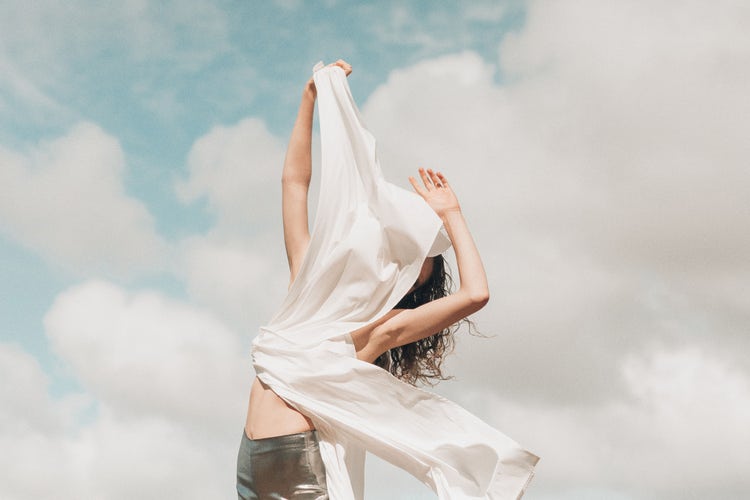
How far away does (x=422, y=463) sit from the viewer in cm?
355

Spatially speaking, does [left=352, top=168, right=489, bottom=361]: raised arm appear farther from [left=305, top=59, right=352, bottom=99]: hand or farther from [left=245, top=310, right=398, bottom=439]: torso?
[left=305, top=59, right=352, bottom=99]: hand

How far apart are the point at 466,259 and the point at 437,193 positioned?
0.49m

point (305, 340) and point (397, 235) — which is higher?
point (397, 235)

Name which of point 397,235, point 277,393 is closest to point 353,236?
point 397,235

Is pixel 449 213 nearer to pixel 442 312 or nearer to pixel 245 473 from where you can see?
pixel 442 312

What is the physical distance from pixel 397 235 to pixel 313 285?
0.47 metres

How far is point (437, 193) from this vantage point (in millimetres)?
4055

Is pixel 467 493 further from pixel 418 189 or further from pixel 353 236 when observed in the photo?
pixel 418 189

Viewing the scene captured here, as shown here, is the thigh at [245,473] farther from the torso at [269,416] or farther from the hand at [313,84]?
the hand at [313,84]

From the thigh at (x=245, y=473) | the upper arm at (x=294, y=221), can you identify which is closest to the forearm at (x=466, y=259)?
the upper arm at (x=294, y=221)

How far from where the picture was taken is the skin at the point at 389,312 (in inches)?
140

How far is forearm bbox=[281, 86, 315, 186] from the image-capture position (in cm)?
407

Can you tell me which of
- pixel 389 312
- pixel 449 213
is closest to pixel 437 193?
pixel 449 213

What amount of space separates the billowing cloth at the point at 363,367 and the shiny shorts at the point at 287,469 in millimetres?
60
